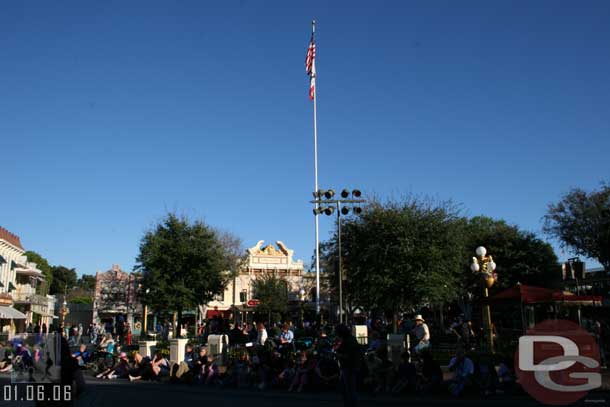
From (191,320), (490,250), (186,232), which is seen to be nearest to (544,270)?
(490,250)

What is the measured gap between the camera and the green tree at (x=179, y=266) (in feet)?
93.7

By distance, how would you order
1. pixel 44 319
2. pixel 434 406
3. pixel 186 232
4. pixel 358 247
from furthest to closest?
1. pixel 44 319
2. pixel 186 232
3. pixel 358 247
4. pixel 434 406

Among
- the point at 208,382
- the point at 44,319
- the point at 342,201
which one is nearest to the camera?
the point at 208,382

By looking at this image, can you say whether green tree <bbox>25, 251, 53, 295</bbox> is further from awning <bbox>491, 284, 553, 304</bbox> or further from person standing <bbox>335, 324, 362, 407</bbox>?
person standing <bbox>335, 324, 362, 407</bbox>

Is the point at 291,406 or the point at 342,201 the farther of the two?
the point at 342,201

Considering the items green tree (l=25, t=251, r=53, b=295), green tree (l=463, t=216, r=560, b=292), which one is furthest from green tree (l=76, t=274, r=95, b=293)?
green tree (l=463, t=216, r=560, b=292)

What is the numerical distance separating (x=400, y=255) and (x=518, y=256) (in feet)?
77.0

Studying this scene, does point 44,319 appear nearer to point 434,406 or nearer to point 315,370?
point 315,370

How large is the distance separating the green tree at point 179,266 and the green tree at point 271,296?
16.8 metres

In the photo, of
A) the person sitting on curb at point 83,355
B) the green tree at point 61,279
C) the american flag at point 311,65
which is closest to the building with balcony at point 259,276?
the american flag at point 311,65

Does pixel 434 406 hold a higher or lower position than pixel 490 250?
lower

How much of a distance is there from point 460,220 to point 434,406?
16020 millimetres

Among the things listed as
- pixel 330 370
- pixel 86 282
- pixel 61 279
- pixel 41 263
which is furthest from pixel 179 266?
pixel 86 282

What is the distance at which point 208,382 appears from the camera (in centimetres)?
1559
